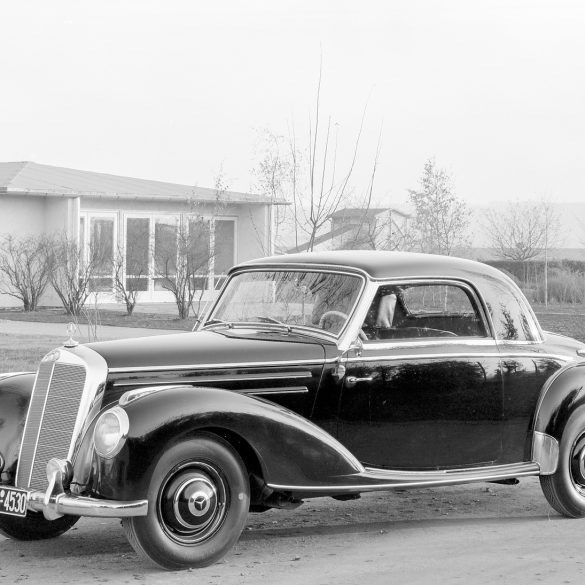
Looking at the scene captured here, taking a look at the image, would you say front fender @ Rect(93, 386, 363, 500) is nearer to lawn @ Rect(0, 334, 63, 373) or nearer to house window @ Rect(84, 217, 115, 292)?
lawn @ Rect(0, 334, 63, 373)

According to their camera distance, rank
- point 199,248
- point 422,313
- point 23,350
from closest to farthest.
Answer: point 422,313 → point 23,350 → point 199,248

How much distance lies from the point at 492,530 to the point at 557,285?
2497 cm

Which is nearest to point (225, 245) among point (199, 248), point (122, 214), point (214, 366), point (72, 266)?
point (122, 214)

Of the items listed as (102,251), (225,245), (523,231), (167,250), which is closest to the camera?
(102,251)

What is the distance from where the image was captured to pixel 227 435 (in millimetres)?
5969

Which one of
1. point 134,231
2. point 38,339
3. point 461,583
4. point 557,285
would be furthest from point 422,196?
point 461,583

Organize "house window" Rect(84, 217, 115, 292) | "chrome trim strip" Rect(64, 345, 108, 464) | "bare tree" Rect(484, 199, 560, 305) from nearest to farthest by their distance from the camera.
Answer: "chrome trim strip" Rect(64, 345, 108, 464)
"house window" Rect(84, 217, 115, 292)
"bare tree" Rect(484, 199, 560, 305)

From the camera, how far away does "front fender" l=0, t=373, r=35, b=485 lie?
6.33m

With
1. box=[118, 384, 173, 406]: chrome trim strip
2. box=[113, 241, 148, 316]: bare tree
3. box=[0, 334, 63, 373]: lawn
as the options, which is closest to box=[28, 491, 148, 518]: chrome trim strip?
box=[118, 384, 173, 406]: chrome trim strip

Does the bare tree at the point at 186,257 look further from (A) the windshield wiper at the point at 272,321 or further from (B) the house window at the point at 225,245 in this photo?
(A) the windshield wiper at the point at 272,321

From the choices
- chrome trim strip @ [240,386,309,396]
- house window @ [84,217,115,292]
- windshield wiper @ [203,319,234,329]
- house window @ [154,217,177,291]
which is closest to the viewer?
chrome trim strip @ [240,386,309,396]

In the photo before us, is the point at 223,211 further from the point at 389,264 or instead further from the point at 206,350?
the point at 206,350

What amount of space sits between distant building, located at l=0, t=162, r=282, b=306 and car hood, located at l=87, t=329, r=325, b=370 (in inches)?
743

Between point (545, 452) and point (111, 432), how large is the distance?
2936mm
